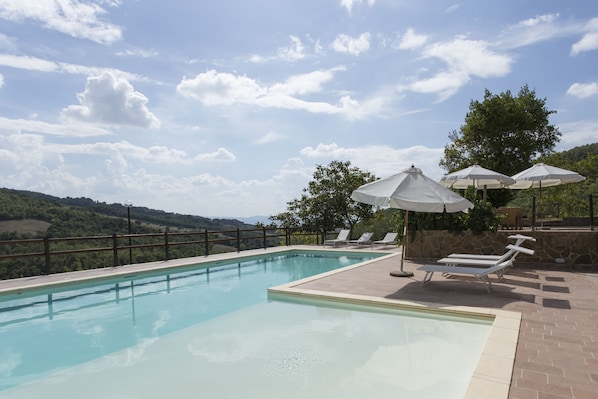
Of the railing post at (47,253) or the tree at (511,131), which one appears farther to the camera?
the tree at (511,131)

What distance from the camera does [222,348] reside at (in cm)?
452

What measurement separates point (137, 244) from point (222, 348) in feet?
28.0

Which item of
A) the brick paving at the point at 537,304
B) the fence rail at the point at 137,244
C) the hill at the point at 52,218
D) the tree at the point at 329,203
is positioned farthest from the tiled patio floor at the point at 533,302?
the tree at the point at 329,203

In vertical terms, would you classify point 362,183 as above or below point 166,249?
above

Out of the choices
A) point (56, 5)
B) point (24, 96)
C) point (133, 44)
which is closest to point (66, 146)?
point (24, 96)

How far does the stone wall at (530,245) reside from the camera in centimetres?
855

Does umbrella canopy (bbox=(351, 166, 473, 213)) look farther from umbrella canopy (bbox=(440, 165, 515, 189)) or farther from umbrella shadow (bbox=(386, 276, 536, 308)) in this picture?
umbrella canopy (bbox=(440, 165, 515, 189))

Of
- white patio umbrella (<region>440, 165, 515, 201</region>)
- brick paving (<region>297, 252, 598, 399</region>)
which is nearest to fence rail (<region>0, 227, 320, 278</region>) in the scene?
brick paving (<region>297, 252, 598, 399</region>)

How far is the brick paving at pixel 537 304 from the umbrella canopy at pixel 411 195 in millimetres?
1422

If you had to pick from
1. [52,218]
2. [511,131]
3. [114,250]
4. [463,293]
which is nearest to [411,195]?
[463,293]

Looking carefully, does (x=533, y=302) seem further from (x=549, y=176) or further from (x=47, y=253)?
(x=47, y=253)

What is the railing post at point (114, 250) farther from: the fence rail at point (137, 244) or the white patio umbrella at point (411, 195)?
the white patio umbrella at point (411, 195)

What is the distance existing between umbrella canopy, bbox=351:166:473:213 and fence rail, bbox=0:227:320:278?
6.38 meters

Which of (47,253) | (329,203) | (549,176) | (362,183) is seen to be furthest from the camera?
(362,183)
